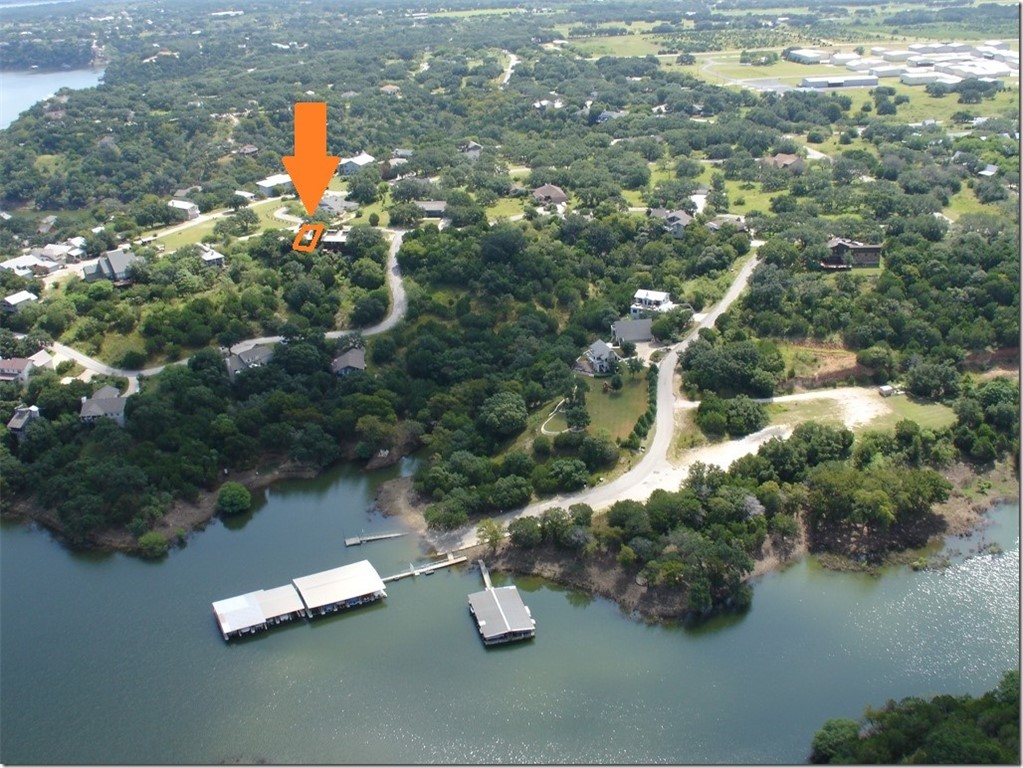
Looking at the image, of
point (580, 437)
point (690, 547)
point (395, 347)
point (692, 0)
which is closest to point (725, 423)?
point (580, 437)

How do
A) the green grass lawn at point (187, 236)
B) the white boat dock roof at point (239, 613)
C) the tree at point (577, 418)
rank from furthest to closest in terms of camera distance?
the green grass lawn at point (187, 236) → the tree at point (577, 418) → the white boat dock roof at point (239, 613)

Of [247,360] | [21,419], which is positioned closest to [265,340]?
[247,360]

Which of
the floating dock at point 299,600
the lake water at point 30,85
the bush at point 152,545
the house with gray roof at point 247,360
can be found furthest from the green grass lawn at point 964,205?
the lake water at point 30,85

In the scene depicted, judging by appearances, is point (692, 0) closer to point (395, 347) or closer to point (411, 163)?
point (411, 163)

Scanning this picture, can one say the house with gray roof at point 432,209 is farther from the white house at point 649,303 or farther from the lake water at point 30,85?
the lake water at point 30,85

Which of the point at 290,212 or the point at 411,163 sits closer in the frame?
the point at 290,212

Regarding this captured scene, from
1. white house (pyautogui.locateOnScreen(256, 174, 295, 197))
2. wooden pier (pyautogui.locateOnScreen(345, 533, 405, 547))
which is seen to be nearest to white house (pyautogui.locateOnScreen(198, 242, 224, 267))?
white house (pyautogui.locateOnScreen(256, 174, 295, 197))

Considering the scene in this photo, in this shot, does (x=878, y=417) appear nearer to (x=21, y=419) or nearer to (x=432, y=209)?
(x=432, y=209)
